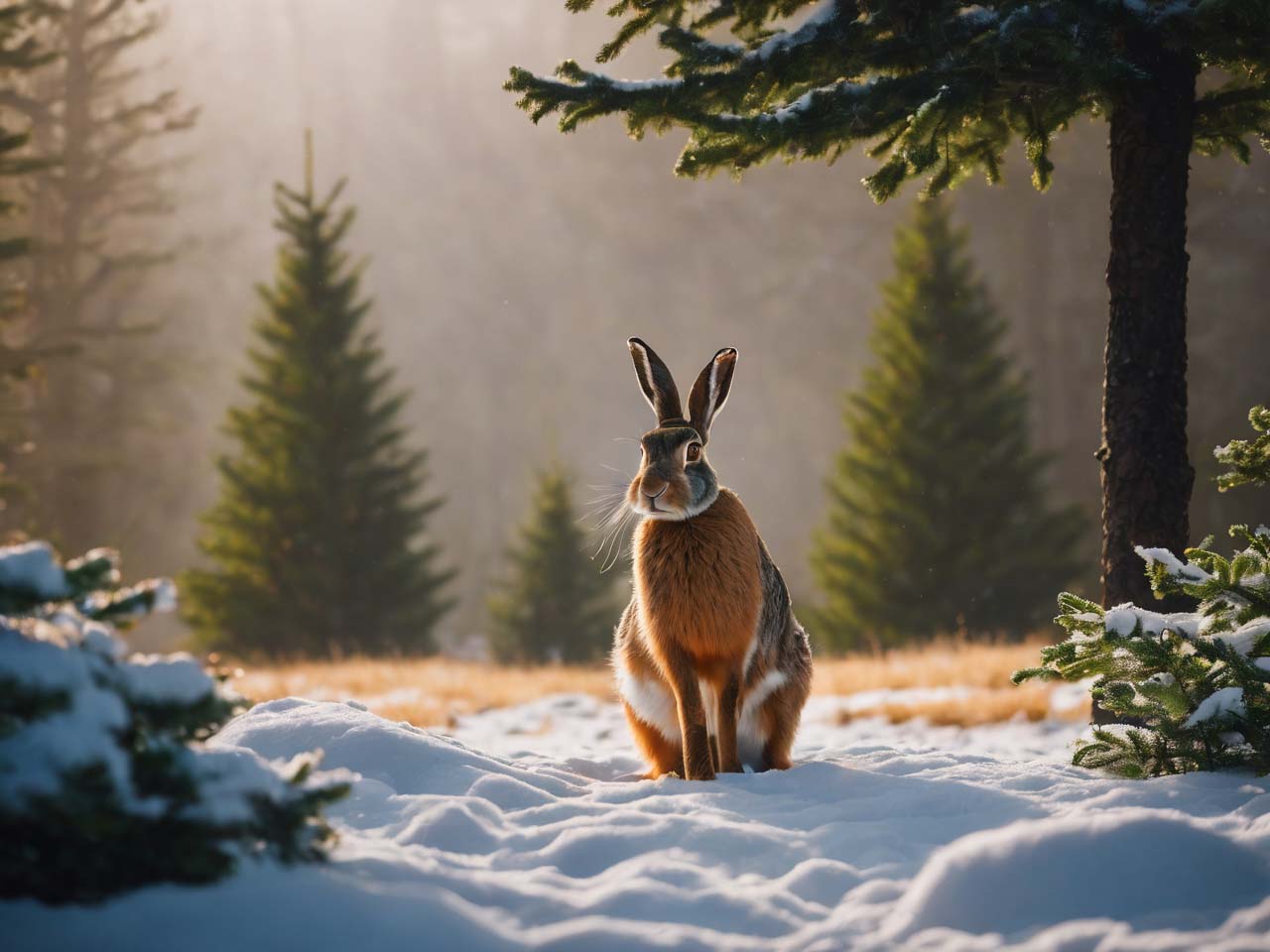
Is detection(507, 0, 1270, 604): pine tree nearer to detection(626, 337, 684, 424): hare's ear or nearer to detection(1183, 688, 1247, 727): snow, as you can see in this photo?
detection(626, 337, 684, 424): hare's ear

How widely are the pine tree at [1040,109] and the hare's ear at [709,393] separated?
3.90ft

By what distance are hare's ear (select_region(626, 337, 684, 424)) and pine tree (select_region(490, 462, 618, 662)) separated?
16.5 m

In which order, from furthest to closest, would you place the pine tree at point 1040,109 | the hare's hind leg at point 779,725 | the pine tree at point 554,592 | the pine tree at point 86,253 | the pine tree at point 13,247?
the pine tree at point 86,253 < the pine tree at point 554,592 < the pine tree at point 13,247 < the pine tree at point 1040,109 < the hare's hind leg at point 779,725

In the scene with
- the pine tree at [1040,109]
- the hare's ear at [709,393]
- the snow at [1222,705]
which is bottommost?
the snow at [1222,705]

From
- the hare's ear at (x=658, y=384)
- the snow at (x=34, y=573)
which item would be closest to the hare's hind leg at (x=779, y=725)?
the hare's ear at (x=658, y=384)

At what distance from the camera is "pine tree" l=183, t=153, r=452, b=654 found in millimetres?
17469

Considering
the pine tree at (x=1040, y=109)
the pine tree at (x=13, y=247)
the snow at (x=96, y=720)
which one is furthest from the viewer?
the pine tree at (x=13, y=247)

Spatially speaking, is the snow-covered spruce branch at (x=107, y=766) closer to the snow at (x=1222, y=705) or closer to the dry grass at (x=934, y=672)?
the snow at (x=1222, y=705)

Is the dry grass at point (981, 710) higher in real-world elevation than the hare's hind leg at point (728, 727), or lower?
lower

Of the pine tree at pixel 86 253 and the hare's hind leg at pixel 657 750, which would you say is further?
the pine tree at pixel 86 253

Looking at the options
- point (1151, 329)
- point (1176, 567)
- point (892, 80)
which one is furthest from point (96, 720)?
point (1151, 329)

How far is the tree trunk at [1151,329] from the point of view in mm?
4730

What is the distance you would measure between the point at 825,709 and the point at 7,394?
727 inches

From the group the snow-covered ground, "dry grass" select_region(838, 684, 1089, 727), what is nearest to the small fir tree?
the snow-covered ground
